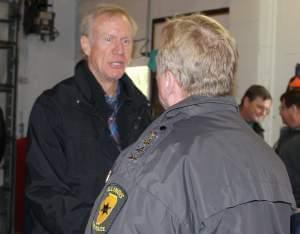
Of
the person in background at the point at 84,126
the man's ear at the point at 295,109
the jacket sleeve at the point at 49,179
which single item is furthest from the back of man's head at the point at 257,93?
the jacket sleeve at the point at 49,179

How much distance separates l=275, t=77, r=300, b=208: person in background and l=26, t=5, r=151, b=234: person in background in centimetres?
111

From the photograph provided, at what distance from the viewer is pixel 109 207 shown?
111cm

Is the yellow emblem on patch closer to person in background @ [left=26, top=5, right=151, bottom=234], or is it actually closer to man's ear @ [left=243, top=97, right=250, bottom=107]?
person in background @ [left=26, top=5, right=151, bottom=234]

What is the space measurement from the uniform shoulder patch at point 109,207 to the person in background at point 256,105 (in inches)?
104

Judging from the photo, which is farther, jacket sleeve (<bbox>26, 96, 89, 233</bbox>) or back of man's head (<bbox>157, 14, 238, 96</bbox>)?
jacket sleeve (<bbox>26, 96, 89, 233</bbox>)

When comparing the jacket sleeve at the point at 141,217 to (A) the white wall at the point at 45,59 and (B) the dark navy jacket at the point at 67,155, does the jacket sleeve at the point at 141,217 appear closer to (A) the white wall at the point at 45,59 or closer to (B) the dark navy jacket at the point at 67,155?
(B) the dark navy jacket at the point at 67,155

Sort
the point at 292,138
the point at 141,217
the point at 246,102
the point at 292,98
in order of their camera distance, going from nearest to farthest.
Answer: the point at 141,217 → the point at 292,138 → the point at 292,98 → the point at 246,102

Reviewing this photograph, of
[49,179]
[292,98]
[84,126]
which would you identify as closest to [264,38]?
[292,98]

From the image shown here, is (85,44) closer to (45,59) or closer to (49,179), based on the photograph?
(49,179)

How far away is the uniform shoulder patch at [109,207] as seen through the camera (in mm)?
1091

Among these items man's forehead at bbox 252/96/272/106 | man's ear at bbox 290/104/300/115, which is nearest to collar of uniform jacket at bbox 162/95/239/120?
man's ear at bbox 290/104/300/115

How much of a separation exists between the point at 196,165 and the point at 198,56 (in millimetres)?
231

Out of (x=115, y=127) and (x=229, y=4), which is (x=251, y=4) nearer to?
(x=229, y=4)

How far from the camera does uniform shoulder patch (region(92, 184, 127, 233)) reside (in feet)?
3.58
